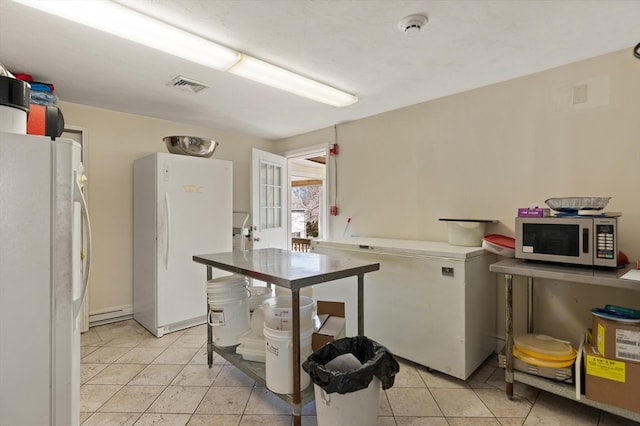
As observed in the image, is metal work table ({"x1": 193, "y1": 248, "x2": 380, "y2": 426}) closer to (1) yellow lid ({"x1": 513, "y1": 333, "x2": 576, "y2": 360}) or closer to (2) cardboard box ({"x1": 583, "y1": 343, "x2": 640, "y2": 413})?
(1) yellow lid ({"x1": 513, "y1": 333, "x2": 576, "y2": 360})

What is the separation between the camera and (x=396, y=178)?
11.2ft

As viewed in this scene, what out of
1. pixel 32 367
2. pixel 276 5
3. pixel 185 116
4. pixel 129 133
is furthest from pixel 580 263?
pixel 129 133

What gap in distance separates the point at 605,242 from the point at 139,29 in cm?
290

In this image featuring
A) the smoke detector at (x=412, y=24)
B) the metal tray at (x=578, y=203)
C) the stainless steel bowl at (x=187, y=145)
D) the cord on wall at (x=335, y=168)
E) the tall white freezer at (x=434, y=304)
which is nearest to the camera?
the smoke detector at (x=412, y=24)

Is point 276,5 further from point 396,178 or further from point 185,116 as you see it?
point 185,116

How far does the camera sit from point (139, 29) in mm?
1871

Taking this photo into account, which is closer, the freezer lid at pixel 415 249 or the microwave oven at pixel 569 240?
the microwave oven at pixel 569 240

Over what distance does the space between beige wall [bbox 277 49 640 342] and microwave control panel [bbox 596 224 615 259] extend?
22.2 inches

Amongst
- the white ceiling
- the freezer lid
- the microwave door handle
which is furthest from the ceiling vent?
the microwave door handle

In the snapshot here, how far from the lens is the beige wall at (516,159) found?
2.20m

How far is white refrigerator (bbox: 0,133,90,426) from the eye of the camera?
3.66ft

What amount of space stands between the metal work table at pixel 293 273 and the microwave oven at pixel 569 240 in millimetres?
1016

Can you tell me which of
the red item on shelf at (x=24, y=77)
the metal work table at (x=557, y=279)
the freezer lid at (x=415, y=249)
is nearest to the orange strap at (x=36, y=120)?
the red item on shelf at (x=24, y=77)

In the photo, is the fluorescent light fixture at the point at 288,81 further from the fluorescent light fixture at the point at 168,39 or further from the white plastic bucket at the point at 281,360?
the white plastic bucket at the point at 281,360
